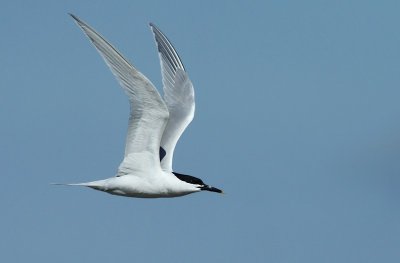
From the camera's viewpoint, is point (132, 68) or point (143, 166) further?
point (143, 166)

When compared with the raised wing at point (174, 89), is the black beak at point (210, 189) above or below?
below

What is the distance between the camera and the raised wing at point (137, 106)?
2630cm

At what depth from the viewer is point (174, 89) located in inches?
1288

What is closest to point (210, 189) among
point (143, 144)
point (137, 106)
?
point (143, 144)

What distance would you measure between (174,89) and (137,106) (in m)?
5.28

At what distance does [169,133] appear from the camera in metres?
31.4

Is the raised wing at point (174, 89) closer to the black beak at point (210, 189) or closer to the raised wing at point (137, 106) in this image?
the black beak at point (210, 189)

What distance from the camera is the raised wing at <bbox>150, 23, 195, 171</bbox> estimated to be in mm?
31734

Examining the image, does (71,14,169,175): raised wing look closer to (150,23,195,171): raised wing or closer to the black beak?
the black beak

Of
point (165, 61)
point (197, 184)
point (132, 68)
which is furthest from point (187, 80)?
point (132, 68)

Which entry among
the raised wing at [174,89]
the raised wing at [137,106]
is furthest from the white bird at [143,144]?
the raised wing at [174,89]

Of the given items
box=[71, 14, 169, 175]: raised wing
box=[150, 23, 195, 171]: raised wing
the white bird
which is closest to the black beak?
the white bird

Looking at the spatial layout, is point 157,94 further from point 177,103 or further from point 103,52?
point 177,103

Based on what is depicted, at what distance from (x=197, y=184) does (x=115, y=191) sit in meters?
2.21
